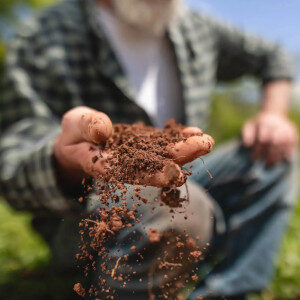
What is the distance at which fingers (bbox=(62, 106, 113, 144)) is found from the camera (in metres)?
0.58

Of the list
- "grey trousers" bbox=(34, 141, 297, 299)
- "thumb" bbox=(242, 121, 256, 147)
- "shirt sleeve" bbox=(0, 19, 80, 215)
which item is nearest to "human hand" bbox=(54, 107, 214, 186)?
"shirt sleeve" bbox=(0, 19, 80, 215)

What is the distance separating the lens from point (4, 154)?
114 centimetres

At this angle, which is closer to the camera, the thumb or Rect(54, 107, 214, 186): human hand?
Rect(54, 107, 214, 186): human hand

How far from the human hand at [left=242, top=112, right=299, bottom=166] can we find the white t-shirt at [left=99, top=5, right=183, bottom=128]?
424mm

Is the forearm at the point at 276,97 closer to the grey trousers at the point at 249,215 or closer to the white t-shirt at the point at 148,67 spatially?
the grey trousers at the point at 249,215

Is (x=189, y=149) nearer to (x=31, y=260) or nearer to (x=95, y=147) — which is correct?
(x=95, y=147)

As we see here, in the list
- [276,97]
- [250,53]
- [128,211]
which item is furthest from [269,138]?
[128,211]

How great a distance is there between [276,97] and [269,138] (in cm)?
54

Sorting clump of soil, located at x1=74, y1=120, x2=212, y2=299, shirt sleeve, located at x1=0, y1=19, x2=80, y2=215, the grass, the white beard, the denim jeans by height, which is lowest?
the grass

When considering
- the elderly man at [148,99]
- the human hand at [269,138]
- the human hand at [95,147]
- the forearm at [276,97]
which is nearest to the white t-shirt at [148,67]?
the elderly man at [148,99]

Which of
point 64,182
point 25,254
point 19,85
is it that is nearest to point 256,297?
point 64,182

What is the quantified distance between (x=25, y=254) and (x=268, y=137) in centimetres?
158

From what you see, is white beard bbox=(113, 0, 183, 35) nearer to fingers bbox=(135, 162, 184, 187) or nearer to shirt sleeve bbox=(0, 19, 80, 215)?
shirt sleeve bbox=(0, 19, 80, 215)

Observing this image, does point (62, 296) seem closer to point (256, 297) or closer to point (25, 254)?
point (25, 254)
